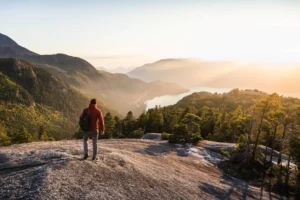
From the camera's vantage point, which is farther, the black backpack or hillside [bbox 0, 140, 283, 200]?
the black backpack

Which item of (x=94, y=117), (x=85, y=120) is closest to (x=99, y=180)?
(x=85, y=120)

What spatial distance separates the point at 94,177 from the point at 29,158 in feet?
21.2

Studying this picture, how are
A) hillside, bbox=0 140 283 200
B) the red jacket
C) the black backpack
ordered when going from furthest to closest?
the red jacket < the black backpack < hillside, bbox=0 140 283 200

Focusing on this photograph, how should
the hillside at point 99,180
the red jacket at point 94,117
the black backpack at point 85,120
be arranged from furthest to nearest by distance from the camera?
the red jacket at point 94,117 < the black backpack at point 85,120 < the hillside at point 99,180

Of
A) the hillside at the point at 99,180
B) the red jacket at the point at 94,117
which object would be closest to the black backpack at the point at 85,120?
the red jacket at the point at 94,117

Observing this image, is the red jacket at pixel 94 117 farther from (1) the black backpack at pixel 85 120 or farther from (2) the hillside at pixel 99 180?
(2) the hillside at pixel 99 180

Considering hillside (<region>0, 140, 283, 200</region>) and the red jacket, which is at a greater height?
the red jacket

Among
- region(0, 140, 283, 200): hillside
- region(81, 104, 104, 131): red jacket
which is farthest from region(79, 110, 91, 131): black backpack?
region(0, 140, 283, 200): hillside

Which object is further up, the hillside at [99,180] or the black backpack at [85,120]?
the black backpack at [85,120]

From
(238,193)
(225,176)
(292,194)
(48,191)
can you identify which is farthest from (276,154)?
(48,191)

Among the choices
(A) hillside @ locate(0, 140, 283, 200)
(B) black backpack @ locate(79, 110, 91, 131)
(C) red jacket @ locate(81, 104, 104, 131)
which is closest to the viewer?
(A) hillside @ locate(0, 140, 283, 200)

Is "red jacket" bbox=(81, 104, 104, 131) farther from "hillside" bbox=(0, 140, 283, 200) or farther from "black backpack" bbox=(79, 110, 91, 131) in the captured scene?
"hillside" bbox=(0, 140, 283, 200)

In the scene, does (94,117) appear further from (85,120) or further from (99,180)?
(99,180)

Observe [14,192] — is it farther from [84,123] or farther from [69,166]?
[84,123]
